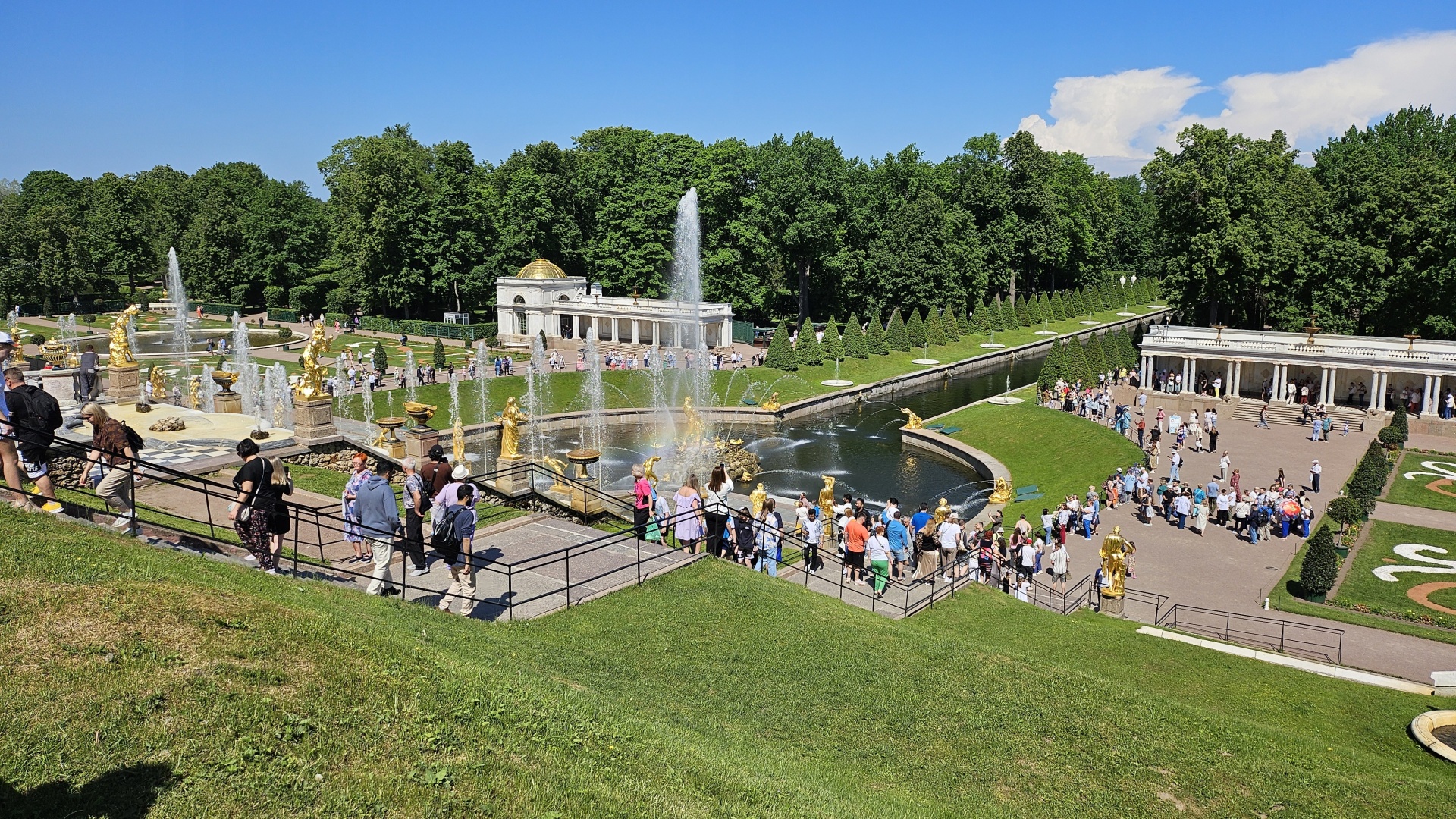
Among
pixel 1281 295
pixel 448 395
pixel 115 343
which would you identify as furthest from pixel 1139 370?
pixel 115 343

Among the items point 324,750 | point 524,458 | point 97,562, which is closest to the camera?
point 324,750

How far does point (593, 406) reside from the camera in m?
47.9

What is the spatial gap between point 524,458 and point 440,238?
190 feet

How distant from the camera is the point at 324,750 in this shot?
7.77 meters

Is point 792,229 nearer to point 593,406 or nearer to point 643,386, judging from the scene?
point 643,386

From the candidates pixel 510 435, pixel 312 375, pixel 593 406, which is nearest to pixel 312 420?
pixel 312 375

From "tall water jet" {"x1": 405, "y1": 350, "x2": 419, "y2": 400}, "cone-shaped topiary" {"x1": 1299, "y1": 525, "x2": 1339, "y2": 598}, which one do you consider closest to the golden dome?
"tall water jet" {"x1": 405, "y1": 350, "x2": 419, "y2": 400}

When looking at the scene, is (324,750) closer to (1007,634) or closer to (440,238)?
(1007,634)

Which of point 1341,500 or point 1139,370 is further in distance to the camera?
point 1139,370

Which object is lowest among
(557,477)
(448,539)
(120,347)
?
(557,477)

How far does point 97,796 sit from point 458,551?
6.09 metres

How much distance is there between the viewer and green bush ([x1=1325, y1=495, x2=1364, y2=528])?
90.0 ft

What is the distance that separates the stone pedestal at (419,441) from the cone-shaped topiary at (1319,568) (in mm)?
19890

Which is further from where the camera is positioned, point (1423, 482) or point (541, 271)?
point (541, 271)
